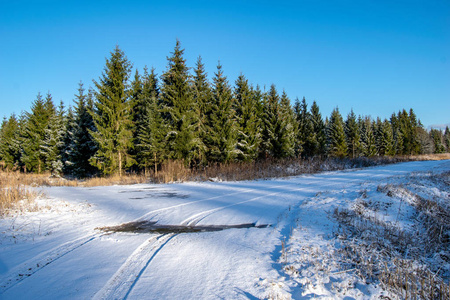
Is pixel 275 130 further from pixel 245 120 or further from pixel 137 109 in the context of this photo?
pixel 137 109

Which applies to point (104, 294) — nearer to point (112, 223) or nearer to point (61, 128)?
point (112, 223)

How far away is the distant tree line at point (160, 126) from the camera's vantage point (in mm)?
19391

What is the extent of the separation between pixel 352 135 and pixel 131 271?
49.3m

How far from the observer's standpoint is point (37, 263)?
10.1 feet

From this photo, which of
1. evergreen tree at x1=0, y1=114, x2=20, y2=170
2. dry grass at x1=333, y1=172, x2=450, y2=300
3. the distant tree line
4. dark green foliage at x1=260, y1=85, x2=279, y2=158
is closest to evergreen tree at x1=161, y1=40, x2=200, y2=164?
the distant tree line

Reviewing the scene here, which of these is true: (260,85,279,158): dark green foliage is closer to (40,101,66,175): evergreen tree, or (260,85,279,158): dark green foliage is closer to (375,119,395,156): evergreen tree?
(40,101,66,175): evergreen tree

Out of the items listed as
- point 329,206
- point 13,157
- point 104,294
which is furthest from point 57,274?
point 13,157

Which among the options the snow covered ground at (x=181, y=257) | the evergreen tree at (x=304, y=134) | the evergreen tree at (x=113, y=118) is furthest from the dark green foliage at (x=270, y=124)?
the snow covered ground at (x=181, y=257)

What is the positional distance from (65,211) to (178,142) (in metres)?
13.2

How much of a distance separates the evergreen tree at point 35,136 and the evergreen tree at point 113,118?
17.3 m

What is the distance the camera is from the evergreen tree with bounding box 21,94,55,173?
31109 mm

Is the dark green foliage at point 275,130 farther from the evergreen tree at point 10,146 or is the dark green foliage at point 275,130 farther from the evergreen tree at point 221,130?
the evergreen tree at point 10,146

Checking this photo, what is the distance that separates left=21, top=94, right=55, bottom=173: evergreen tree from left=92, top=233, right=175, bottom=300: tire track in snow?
36357 mm

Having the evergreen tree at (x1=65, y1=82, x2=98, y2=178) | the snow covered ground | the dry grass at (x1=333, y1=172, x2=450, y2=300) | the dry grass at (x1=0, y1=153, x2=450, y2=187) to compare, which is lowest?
the dry grass at (x1=333, y1=172, x2=450, y2=300)
